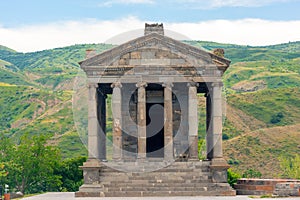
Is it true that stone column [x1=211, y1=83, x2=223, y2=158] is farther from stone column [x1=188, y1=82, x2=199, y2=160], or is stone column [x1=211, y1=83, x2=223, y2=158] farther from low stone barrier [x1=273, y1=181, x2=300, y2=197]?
low stone barrier [x1=273, y1=181, x2=300, y2=197]

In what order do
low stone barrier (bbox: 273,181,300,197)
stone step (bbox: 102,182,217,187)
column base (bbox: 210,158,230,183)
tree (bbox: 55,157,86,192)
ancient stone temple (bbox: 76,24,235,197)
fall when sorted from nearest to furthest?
1. low stone barrier (bbox: 273,181,300,197)
2. stone step (bbox: 102,182,217,187)
3. ancient stone temple (bbox: 76,24,235,197)
4. column base (bbox: 210,158,230,183)
5. tree (bbox: 55,157,86,192)

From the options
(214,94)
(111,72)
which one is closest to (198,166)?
(214,94)

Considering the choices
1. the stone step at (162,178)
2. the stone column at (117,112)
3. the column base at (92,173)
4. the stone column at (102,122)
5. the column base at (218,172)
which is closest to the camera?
the stone step at (162,178)

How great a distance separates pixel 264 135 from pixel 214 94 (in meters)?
56.1

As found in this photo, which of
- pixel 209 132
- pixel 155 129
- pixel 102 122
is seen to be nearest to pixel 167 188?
pixel 209 132

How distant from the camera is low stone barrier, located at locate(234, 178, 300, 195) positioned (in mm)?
47000

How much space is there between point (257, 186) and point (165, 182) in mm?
6001

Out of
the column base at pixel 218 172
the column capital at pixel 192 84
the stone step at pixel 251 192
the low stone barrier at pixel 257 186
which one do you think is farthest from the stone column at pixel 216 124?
the stone step at pixel 251 192

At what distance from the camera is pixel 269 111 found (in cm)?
12294

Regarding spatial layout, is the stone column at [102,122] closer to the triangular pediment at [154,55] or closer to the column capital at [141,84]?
the triangular pediment at [154,55]

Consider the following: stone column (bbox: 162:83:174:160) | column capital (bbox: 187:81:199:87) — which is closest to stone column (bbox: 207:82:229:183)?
Answer: column capital (bbox: 187:81:199:87)

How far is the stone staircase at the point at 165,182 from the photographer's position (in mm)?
46406

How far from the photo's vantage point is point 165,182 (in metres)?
47.6

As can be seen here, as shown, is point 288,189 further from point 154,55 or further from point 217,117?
point 154,55
